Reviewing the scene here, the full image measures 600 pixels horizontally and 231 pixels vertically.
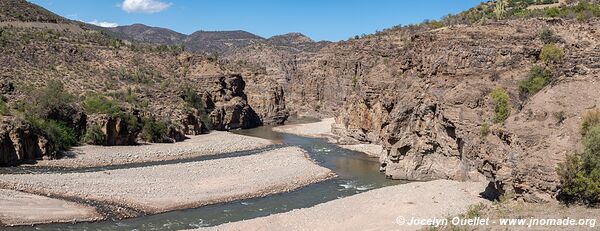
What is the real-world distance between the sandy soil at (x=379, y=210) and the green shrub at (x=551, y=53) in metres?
8.39

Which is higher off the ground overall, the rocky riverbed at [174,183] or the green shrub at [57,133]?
the green shrub at [57,133]

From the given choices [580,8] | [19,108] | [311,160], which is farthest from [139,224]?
[580,8]

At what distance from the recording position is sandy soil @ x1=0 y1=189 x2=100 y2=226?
2153 cm

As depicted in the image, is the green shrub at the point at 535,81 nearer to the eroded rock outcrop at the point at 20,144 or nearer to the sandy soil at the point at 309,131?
the eroded rock outcrop at the point at 20,144

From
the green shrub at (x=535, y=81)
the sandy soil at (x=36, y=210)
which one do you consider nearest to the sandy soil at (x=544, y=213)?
the green shrub at (x=535, y=81)

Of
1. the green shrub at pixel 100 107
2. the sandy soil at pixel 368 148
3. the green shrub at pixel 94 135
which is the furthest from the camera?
the green shrub at pixel 100 107

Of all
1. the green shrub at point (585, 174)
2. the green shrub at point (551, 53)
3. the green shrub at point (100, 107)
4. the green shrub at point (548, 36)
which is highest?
the green shrub at point (548, 36)

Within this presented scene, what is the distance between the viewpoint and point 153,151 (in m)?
43.9

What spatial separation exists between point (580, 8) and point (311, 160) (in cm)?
2879

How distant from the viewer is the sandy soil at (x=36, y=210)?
70.6 feet

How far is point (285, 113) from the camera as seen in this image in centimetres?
8775

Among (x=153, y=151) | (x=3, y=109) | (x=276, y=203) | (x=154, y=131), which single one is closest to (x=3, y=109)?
(x=3, y=109)

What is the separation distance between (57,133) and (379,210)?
28.2 meters

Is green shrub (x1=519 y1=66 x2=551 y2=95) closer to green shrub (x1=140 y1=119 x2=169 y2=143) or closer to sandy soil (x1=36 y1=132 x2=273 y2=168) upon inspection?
sandy soil (x1=36 y1=132 x2=273 y2=168)
